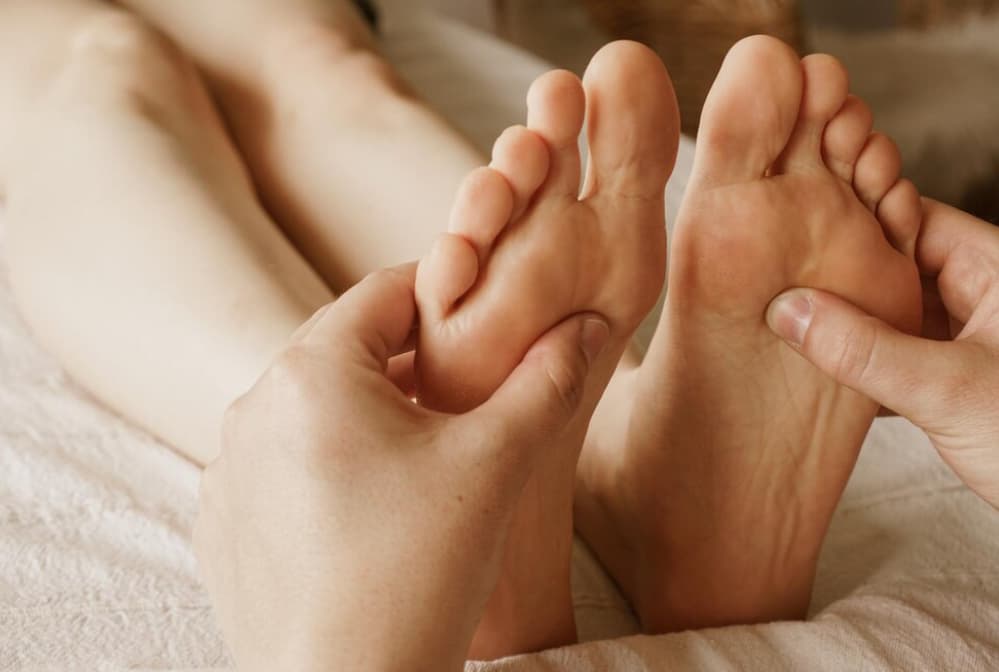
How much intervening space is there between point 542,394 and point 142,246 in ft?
1.25

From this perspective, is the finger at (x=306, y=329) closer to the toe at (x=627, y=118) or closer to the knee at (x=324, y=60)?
the toe at (x=627, y=118)

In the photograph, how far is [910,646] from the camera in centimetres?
61

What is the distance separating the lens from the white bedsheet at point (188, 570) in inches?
23.9

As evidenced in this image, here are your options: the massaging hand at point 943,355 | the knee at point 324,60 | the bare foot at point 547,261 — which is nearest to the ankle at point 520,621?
the bare foot at point 547,261

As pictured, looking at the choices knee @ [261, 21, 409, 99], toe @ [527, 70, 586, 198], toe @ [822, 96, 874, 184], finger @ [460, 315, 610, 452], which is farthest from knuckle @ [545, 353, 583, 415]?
knee @ [261, 21, 409, 99]

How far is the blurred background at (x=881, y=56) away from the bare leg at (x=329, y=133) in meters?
0.88

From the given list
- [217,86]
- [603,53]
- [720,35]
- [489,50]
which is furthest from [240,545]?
[720,35]

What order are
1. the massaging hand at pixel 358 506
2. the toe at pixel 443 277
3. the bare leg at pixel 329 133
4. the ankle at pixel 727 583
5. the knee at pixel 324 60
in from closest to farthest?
1. the massaging hand at pixel 358 506
2. the toe at pixel 443 277
3. the ankle at pixel 727 583
4. the bare leg at pixel 329 133
5. the knee at pixel 324 60

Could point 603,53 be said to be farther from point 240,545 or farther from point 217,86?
point 217,86

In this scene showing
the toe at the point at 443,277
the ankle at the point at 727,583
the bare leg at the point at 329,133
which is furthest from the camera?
the bare leg at the point at 329,133

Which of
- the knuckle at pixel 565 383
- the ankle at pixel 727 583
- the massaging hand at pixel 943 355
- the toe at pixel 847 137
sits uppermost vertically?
the toe at pixel 847 137

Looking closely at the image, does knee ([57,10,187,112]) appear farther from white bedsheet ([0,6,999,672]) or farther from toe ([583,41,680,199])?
toe ([583,41,680,199])

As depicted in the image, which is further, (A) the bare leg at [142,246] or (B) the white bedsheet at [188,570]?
(A) the bare leg at [142,246]

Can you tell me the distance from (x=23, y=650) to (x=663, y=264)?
0.44m
